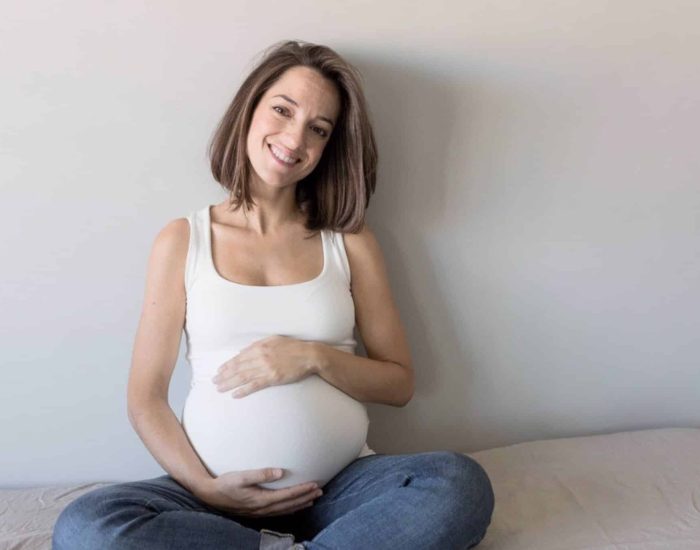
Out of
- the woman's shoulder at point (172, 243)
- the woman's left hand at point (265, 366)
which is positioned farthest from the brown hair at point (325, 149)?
the woman's left hand at point (265, 366)

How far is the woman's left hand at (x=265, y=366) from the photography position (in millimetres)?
1140

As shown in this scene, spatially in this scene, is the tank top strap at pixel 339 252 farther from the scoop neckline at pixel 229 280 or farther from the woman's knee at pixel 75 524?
the woman's knee at pixel 75 524

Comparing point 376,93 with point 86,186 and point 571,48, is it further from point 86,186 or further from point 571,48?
point 86,186

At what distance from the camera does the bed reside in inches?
44.7

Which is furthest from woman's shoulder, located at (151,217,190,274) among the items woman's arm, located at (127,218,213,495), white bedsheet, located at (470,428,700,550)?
white bedsheet, located at (470,428,700,550)

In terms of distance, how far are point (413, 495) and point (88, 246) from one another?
74cm

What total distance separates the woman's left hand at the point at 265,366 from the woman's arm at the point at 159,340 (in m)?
0.11

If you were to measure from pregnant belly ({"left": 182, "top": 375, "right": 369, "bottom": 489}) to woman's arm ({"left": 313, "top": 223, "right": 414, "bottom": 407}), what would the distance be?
0.13m

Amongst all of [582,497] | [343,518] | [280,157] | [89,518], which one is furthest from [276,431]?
[582,497]

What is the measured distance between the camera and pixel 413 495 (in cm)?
105

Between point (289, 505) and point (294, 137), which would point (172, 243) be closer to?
point (294, 137)

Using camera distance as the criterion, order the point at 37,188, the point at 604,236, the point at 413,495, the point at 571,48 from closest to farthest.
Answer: the point at 413,495 < the point at 37,188 < the point at 571,48 < the point at 604,236

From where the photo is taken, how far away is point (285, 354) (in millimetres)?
1163

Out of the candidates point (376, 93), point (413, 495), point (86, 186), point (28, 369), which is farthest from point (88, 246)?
point (413, 495)
